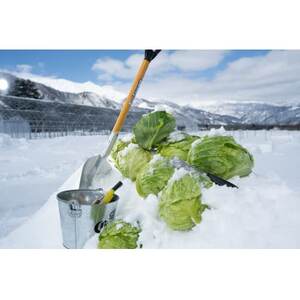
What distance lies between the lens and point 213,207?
167cm

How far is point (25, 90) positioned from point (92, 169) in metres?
0.71

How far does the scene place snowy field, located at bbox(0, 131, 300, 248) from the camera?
1.66m

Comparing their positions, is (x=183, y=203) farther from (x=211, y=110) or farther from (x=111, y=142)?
(x=211, y=110)

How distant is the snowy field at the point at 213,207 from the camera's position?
5.45ft

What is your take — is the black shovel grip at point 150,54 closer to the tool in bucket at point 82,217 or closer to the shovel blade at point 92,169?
the shovel blade at point 92,169

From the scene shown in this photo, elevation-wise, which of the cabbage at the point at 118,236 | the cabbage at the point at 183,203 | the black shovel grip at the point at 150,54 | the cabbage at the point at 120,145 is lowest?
A: the cabbage at the point at 118,236

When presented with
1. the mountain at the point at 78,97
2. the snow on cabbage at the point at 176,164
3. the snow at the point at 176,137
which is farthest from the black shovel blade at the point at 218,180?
the mountain at the point at 78,97

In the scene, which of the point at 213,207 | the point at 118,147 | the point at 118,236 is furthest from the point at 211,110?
the point at 118,236

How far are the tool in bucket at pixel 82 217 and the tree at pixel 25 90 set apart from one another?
0.91m

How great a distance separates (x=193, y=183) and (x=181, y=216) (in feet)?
0.52

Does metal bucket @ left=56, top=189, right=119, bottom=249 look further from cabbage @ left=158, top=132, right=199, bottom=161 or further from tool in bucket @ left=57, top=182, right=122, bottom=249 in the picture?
cabbage @ left=158, top=132, right=199, bottom=161

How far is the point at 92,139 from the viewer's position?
3.88 m

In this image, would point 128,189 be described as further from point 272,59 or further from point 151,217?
point 272,59
